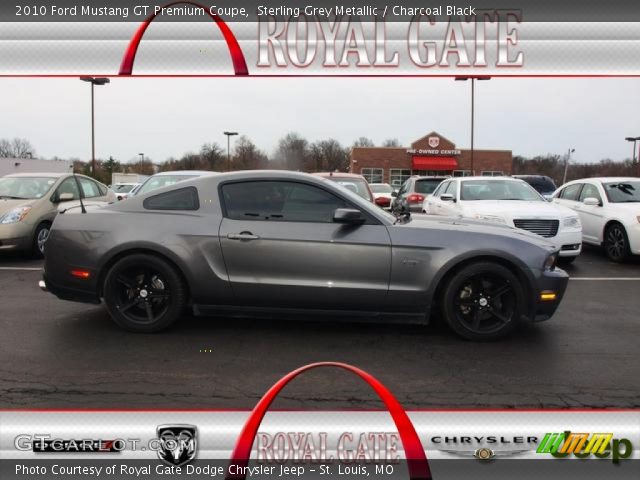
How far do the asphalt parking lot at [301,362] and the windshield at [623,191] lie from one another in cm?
443

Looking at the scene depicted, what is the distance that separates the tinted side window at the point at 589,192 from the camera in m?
9.55

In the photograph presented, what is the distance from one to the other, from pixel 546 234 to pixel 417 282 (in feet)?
14.3

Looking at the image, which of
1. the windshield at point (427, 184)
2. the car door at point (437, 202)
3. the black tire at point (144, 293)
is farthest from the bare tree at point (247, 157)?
the windshield at point (427, 184)

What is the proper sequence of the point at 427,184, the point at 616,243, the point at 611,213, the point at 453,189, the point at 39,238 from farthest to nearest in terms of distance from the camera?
the point at 427,184 → the point at 453,189 → the point at 611,213 → the point at 616,243 → the point at 39,238

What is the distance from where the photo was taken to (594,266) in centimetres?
847

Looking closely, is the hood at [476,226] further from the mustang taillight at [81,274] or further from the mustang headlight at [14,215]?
the mustang headlight at [14,215]

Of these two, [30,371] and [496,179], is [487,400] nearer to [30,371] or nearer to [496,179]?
[30,371]

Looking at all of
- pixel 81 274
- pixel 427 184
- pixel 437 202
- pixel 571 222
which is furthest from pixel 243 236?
pixel 427 184

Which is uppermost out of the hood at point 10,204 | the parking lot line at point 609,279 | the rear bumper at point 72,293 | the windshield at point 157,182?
the windshield at point 157,182

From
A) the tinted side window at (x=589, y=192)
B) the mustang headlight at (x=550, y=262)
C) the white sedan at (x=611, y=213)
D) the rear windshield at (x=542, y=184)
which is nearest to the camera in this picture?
the mustang headlight at (x=550, y=262)

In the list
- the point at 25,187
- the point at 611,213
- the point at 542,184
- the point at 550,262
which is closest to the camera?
the point at 550,262

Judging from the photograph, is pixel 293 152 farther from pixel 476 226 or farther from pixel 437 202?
pixel 437 202

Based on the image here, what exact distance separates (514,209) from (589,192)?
2.79m

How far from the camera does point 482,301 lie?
4398 mm
